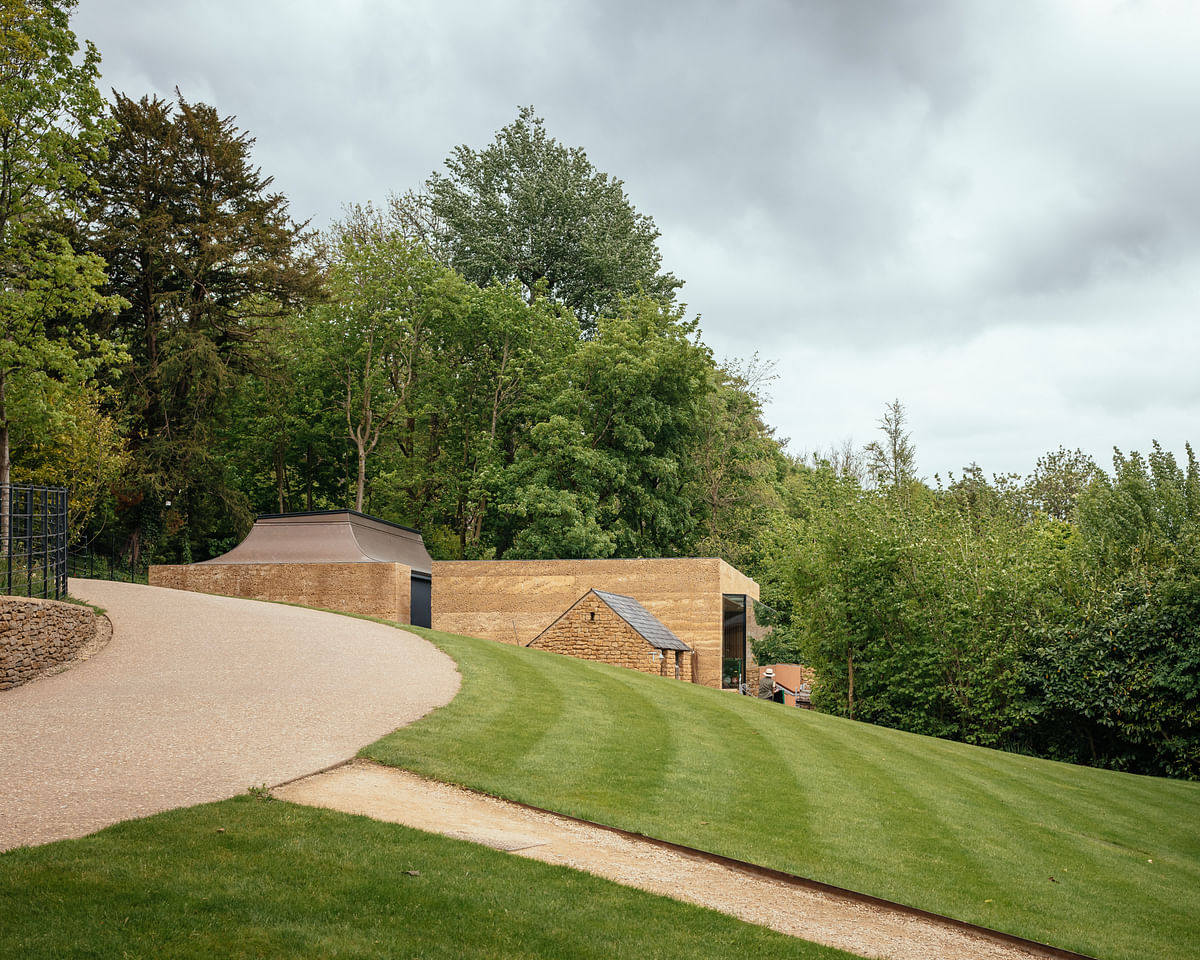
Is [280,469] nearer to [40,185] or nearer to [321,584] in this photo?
[321,584]

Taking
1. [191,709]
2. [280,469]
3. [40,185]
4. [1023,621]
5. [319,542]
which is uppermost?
[40,185]

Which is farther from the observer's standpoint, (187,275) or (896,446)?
(896,446)

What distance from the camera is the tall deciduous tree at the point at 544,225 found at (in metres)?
38.2

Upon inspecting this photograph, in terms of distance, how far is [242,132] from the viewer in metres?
34.3

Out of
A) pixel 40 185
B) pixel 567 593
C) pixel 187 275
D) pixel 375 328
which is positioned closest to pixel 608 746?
pixel 567 593

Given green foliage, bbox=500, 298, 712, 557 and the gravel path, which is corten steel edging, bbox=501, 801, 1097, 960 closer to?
the gravel path

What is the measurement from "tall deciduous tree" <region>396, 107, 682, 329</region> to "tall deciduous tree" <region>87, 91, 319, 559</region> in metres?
6.98

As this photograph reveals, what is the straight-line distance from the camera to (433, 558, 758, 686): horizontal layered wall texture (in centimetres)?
2564

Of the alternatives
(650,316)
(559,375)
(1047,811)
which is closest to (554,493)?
(559,375)

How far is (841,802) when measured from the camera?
33.0 feet

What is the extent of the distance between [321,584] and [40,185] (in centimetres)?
1128

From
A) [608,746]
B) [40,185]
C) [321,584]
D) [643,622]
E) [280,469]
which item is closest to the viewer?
[608,746]

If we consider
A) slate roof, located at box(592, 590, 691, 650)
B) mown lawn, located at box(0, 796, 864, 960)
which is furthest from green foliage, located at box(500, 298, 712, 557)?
mown lawn, located at box(0, 796, 864, 960)

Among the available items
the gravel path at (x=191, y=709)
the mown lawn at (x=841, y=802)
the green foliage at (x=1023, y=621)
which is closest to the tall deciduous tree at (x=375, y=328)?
the green foliage at (x=1023, y=621)
